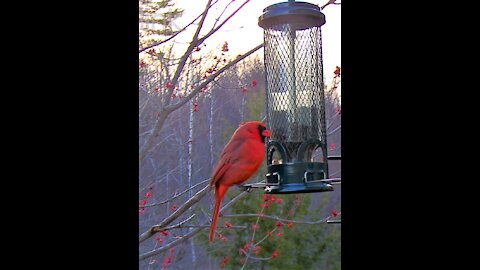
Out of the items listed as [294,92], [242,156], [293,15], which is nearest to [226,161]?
[242,156]

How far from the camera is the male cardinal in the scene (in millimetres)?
1567

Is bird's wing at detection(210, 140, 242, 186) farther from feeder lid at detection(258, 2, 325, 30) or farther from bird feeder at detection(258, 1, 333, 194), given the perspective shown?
feeder lid at detection(258, 2, 325, 30)

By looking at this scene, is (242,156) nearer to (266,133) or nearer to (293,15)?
(266,133)

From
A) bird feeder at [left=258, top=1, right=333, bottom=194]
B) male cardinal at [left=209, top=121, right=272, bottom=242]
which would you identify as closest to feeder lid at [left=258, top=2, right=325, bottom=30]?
bird feeder at [left=258, top=1, right=333, bottom=194]

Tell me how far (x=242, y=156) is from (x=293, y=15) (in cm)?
35

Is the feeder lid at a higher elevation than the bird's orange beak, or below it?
higher

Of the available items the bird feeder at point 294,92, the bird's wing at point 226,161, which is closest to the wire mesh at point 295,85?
the bird feeder at point 294,92

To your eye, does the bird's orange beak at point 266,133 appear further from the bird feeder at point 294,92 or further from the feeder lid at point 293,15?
the feeder lid at point 293,15
